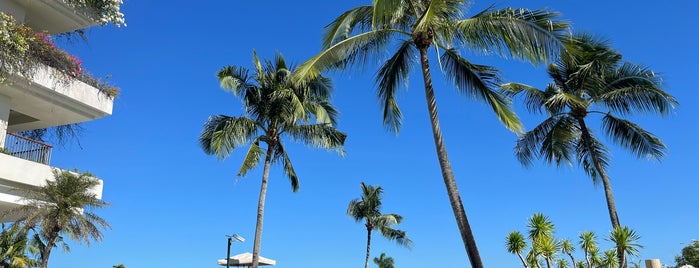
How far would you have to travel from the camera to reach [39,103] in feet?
48.6

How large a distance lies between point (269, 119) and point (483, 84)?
34.0ft

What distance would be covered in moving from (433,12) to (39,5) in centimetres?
996

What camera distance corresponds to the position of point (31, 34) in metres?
13.1

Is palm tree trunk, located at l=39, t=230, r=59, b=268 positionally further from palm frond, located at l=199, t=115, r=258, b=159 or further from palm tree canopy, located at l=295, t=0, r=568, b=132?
palm tree canopy, located at l=295, t=0, r=568, b=132

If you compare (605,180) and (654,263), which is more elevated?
(605,180)

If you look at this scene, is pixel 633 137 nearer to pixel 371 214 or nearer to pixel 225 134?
pixel 225 134

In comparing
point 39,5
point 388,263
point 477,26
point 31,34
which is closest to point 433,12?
point 477,26

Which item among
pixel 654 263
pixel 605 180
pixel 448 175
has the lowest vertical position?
pixel 654 263

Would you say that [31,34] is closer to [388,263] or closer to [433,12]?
[433,12]

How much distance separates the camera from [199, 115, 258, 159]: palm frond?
67.1 feet

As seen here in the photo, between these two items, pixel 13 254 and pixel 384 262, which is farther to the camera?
pixel 384 262

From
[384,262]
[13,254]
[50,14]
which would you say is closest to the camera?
[50,14]

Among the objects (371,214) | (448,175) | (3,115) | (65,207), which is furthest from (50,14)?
(371,214)

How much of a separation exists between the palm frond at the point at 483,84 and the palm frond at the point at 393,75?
930mm
